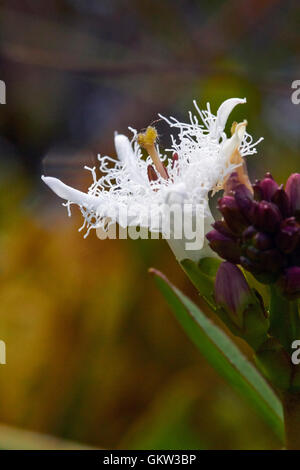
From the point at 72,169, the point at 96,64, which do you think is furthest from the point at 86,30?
the point at 72,169

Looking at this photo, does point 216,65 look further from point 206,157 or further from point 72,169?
point 206,157

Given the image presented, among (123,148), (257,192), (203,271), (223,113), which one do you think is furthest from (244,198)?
(123,148)

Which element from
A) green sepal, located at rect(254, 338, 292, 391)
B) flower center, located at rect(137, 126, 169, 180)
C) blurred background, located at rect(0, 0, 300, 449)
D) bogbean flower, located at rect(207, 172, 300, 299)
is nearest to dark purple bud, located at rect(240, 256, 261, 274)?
bogbean flower, located at rect(207, 172, 300, 299)

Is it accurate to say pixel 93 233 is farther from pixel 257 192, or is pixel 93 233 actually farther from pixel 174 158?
pixel 257 192

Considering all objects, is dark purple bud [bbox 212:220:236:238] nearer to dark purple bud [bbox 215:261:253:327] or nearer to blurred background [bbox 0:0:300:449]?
dark purple bud [bbox 215:261:253:327]

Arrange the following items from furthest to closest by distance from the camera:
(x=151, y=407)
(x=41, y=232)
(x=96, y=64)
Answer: (x=96, y=64) → (x=41, y=232) → (x=151, y=407)

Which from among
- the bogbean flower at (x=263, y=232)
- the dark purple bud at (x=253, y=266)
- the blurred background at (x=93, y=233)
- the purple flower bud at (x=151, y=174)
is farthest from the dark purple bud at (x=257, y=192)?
the blurred background at (x=93, y=233)
